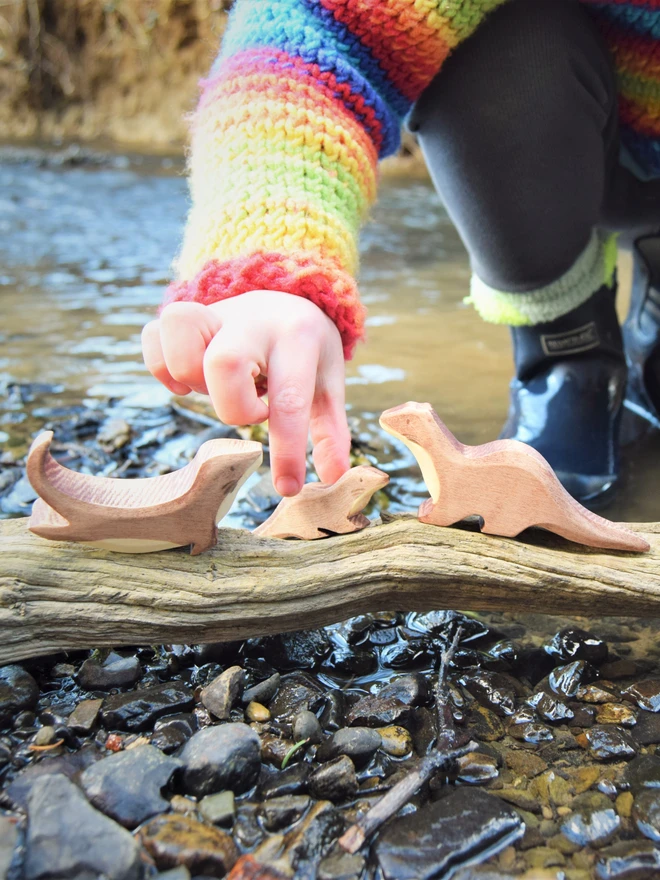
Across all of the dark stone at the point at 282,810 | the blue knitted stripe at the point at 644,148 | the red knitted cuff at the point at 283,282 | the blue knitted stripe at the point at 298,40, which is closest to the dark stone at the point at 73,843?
the dark stone at the point at 282,810

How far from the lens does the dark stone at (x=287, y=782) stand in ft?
3.03

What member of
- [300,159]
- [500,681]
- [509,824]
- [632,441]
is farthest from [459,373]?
[509,824]

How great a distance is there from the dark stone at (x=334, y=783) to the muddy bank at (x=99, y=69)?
12.5 metres

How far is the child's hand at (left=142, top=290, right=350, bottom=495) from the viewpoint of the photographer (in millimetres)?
1023

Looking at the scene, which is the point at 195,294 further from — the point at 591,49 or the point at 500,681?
the point at 591,49

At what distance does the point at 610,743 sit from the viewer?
102 centimetres

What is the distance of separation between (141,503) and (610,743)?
75cm

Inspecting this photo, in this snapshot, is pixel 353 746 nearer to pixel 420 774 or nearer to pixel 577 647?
pixel 420 774

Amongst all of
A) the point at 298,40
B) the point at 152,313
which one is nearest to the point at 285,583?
the point at 298,40

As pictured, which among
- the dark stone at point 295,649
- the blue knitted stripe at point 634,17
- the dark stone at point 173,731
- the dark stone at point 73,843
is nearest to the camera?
the dark stone at point 73,843

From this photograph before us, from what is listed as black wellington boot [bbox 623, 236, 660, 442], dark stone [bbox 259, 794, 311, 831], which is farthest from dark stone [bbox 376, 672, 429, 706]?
black wellington boot [bbox 623, 236, 660, 442]

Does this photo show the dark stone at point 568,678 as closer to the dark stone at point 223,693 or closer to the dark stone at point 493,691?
the dark stone at point 493,691

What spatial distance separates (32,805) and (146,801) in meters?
0.13

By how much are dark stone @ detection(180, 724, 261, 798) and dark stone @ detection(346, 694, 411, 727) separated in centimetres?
16
